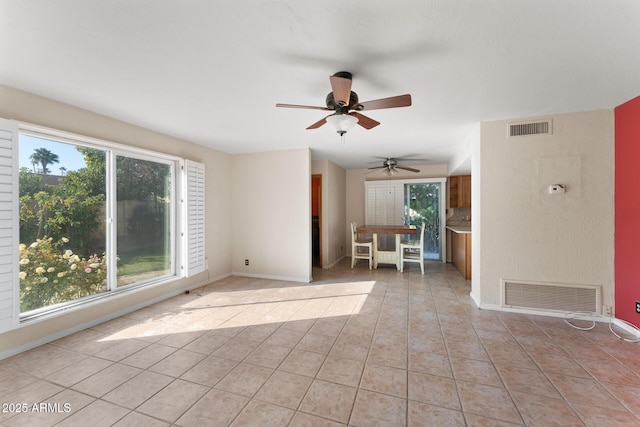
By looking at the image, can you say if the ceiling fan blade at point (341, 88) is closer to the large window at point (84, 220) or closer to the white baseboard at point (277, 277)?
the large window at point (84, 220)

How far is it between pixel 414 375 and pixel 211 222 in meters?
3.75

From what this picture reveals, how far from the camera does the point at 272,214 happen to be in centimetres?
460

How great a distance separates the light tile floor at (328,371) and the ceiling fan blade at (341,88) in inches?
81.5

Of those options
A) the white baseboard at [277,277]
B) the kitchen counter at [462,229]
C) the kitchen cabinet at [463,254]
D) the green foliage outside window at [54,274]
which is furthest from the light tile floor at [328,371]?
the kitchen counter at [462,229]

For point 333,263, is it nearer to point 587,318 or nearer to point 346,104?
point 587,318

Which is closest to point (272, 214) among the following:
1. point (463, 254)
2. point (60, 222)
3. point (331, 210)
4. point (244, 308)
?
point (331, 210)

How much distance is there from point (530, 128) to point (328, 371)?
339 centimetres

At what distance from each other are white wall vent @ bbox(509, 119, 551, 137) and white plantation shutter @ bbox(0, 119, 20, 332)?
4.95m

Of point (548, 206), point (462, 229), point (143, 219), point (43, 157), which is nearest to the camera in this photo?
point (43, 157)

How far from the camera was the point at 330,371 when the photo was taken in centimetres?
193

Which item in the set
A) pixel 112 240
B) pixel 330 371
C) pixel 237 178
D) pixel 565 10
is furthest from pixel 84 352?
pixel 565 10

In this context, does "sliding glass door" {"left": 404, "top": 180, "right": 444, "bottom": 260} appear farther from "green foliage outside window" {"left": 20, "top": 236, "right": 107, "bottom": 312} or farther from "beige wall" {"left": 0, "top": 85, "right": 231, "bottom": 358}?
"green foliage outside window" {"left": 20, "top": 236, "right": 107, "bottom": 312}

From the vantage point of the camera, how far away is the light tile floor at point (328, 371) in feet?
4.99

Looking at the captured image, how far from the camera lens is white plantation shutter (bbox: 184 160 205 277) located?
378cm
